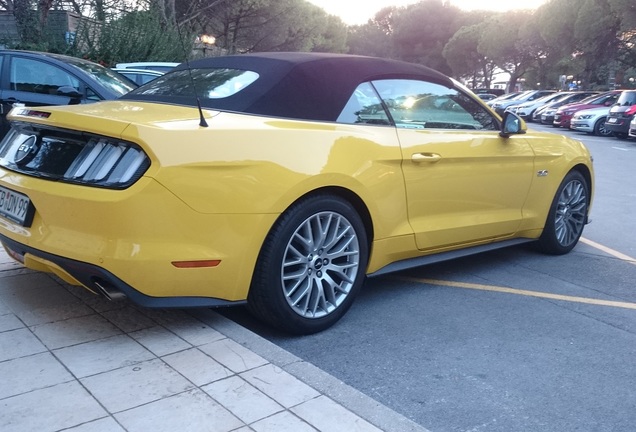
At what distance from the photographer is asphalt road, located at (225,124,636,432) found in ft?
10.3

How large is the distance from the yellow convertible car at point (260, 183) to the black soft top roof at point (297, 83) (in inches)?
0.4

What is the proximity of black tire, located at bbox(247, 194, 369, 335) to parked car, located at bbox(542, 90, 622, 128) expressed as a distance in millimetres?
22287

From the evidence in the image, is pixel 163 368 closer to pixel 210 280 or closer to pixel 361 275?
pixel 210 280

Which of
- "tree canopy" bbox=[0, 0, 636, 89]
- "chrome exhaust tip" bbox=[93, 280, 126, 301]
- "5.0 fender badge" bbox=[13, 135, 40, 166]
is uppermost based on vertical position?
"tree canopy" bbox=[0, 0, 636, 89]

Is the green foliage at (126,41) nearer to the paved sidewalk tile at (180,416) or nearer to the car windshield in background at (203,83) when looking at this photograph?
the car windshield in background at (203,83)

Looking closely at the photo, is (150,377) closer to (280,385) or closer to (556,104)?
(280,385)

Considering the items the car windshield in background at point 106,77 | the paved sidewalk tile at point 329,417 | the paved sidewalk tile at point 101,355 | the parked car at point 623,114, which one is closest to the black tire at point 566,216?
the paved sidewalk tile at point 329,417

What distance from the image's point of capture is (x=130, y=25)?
18484 mm

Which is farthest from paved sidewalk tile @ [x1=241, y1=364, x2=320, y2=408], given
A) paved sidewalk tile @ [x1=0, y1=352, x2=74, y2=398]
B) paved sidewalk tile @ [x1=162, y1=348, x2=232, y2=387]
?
paved sidewalk tile @ [x1=0, y1=352, x2=74, y2=398]

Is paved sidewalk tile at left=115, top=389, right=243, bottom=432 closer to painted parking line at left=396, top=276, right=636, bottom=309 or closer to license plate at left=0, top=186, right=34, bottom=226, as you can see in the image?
license plate at left=0, top=186, right=34, bottom=226

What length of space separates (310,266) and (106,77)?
5.81 metres

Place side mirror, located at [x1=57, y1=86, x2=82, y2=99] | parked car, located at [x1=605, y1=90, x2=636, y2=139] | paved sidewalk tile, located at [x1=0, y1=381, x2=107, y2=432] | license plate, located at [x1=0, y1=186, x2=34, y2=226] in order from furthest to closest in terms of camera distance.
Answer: parked car, located at [x1=605, y1=90, x2=636, y2=139] < side mirror, located at [x1=57, y1=86, x2=82, y2=99] < license plate, located at [x1=0, y1=186, x2=34, y2=226] < paved sidewalk tile, located at [x1=0, y1=381, x2=107, y2=432]

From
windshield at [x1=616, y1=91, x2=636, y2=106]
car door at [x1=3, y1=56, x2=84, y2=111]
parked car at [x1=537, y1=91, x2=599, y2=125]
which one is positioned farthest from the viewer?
parked car at [x1=537, y1=91, x2=599, y2=125]

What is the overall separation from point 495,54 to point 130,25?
4147 cm
